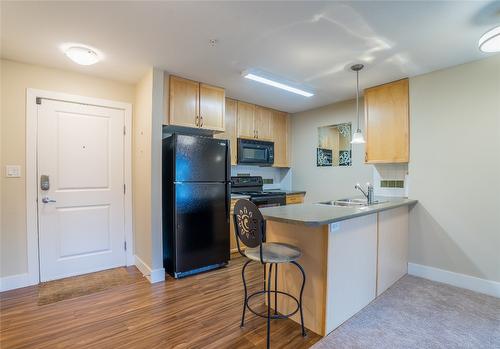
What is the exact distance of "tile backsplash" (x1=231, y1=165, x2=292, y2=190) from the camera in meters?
4.73

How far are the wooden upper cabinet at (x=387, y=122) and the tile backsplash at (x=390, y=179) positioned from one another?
0.79ft

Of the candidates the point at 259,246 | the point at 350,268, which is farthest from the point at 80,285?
the point at 350,268

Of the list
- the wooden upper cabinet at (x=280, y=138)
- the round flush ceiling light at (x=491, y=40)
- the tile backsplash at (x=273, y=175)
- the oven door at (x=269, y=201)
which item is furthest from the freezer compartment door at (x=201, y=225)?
the round flush ceiling light at (x=491, y=40)

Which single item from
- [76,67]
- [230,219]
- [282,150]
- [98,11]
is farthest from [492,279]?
[76,67]

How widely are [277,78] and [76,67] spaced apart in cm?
233

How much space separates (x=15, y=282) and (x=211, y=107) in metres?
2.97

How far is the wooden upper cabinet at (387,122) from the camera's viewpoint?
3180 mm

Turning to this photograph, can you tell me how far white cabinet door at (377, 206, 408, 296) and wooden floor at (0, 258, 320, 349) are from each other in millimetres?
1134

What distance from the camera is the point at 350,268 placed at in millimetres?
2119

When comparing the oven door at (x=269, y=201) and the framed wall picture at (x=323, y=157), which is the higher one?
the framed wall picture at (x=323, y=157)

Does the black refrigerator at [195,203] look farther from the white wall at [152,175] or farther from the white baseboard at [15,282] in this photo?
the white baseboard at [15,282]

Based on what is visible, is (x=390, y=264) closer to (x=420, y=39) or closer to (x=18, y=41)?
(x=420, y=39)

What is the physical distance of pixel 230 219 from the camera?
3568 mm

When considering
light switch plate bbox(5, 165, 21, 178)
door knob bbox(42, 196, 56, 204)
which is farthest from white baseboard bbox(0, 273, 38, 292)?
light switch plate bbox(5, 165, 21, 178)
